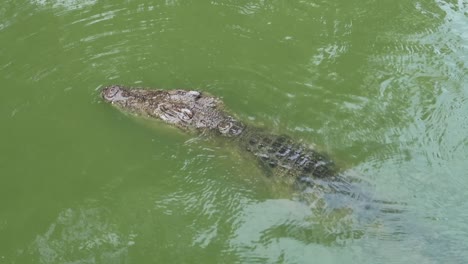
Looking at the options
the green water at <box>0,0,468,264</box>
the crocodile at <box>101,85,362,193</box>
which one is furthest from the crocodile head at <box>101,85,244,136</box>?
the green water at <box>0,0,468,264</box>

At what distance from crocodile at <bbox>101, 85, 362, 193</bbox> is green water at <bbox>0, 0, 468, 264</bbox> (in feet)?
0.55

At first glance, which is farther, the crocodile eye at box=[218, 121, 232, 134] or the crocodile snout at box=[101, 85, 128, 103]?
the crocodile snout at box=[101, 85, 128, 103]

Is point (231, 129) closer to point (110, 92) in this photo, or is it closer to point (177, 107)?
point (177, 107)

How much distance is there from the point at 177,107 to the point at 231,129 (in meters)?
0.81

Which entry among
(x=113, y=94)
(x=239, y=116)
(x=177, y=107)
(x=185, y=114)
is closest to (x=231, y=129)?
(x=239, y=116)

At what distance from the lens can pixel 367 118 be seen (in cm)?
571

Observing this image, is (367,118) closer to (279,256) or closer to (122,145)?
(279,256)

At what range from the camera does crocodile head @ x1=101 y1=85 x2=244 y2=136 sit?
19.0ft

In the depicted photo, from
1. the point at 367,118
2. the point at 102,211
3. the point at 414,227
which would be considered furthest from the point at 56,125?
the point at 414,227

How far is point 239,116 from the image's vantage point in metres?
5.95

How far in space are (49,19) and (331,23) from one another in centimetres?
442

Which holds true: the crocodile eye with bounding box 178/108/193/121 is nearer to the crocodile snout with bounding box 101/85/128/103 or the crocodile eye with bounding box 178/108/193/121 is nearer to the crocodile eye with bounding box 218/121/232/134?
the crocodile eye with bounding box 218/121/232/134

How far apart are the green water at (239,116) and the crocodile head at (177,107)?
169mm

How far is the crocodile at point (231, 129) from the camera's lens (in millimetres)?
5051
